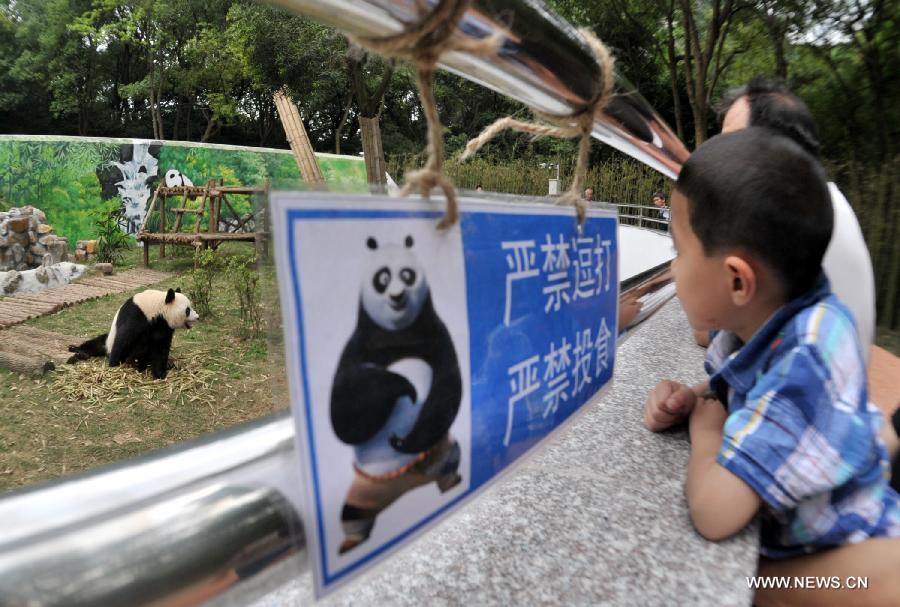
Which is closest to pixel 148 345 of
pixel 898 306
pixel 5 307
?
pixel 5 307

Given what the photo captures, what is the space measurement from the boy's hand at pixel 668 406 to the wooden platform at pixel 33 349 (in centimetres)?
644

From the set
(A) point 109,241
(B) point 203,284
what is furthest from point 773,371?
(A) point 109,241

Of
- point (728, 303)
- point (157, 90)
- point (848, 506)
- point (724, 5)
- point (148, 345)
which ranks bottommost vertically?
point (148, 345)

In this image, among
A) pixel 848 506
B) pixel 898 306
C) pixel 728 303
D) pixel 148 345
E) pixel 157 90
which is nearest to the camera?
pixel 848 506

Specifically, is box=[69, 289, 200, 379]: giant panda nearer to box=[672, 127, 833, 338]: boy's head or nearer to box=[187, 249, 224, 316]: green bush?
box=[187, 249, 224, 316]: green bush

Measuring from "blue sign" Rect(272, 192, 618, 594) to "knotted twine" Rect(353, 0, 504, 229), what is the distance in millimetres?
19

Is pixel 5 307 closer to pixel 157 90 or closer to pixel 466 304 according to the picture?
pixel 466 304

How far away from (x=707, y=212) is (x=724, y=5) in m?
9.65

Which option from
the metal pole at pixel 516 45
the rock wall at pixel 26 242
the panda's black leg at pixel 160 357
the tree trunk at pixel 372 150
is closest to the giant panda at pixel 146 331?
the panda's black leg at pixel 160 357

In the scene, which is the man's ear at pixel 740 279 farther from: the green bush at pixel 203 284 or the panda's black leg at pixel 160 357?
the green bush at pixel 203 284

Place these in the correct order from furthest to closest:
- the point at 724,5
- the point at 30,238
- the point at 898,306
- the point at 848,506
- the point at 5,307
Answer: the point at 30,238 < the point at 724,5 < the point at 5,307 < the point at 898,306 < the point at 848,506

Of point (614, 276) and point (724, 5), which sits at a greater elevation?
point (724, 5)

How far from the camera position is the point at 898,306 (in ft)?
17.7

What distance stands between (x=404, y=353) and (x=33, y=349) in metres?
7.13
